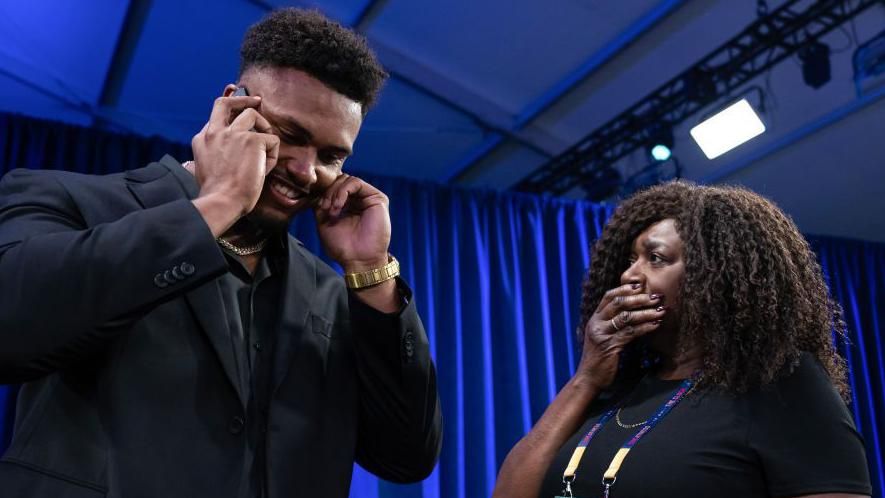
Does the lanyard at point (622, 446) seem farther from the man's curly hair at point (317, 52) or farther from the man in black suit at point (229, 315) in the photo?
the man's curly hair at point (317, 52)

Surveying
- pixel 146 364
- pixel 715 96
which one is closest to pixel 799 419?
pixel 146 364

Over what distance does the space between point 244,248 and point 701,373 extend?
93cm

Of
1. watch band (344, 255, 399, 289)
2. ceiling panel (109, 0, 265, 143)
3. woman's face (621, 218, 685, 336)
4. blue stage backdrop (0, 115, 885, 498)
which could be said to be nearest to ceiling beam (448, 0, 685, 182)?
blue stage backdrop (0, 115, 885, 498)

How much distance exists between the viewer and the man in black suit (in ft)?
3.34

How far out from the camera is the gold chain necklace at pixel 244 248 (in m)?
1.34

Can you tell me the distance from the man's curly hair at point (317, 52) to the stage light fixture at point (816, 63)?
12.8ft

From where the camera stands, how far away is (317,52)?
4.65ft

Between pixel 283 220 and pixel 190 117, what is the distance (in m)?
4.86

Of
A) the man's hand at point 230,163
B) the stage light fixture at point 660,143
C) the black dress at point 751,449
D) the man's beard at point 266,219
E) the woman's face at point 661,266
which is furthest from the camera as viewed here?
the stage light fixture at point 660,143

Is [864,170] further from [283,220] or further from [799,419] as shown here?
[283,220]

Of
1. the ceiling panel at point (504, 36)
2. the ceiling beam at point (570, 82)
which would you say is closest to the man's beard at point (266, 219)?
the ceiling panel at point (504, 36)

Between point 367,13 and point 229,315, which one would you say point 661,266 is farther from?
point 367,13

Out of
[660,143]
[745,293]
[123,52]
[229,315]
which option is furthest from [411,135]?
[229,315]

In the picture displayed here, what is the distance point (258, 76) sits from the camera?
1411 millimetres
